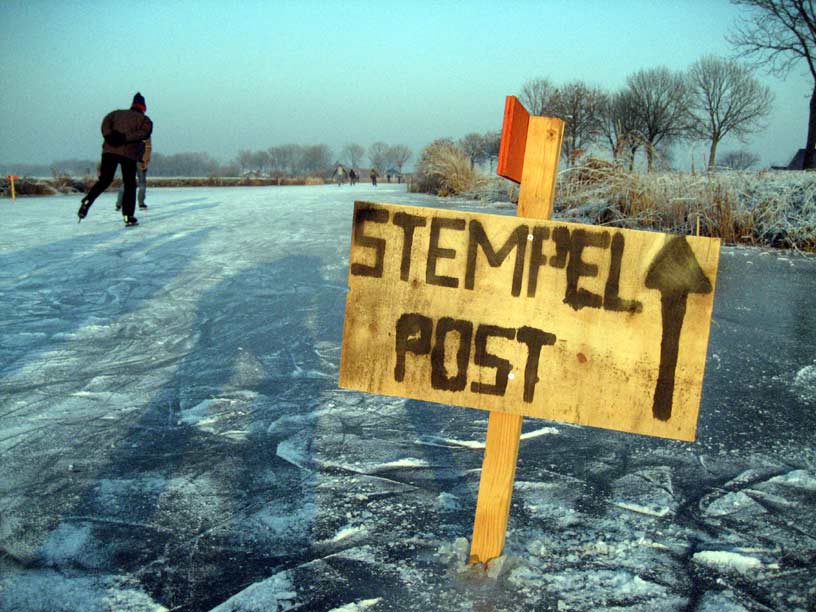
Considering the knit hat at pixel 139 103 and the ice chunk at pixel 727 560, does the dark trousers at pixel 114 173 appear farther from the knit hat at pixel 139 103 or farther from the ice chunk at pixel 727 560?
the ice chunk at pixel 727 560

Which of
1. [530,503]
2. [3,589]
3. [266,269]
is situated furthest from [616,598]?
[266,269]

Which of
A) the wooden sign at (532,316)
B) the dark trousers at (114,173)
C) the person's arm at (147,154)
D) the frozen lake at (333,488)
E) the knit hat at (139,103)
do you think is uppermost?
the knit hat at (139,103)

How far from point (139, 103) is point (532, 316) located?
8195mm

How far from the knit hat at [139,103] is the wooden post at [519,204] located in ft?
26.0

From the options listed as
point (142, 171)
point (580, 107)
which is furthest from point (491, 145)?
point (142, 171)

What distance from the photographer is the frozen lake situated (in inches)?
61.6

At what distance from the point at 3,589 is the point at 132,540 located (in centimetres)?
31

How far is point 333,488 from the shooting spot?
2.06 m

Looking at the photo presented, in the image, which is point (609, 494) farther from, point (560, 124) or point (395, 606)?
point (560, 124)

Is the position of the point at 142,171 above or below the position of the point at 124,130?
below

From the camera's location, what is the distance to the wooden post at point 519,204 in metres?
1.49

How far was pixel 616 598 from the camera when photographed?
1529mm

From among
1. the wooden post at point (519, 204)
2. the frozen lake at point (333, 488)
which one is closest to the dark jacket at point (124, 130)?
the frozen lake at point (333, 488)

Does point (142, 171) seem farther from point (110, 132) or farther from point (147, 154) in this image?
point (110, 132)
